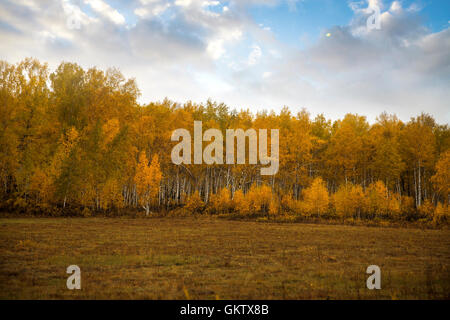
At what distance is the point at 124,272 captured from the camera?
385 inches

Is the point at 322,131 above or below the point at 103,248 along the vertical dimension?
above

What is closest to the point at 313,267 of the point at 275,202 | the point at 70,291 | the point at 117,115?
the point at 70,291

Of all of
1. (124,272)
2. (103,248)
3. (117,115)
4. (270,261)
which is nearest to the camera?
(124,272)

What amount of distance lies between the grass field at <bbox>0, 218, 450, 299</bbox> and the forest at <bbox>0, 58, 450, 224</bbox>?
62.2 feet

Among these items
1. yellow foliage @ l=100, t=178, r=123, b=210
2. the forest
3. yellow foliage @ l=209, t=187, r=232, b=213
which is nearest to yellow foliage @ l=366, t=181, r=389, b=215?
the forest

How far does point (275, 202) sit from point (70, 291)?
31.7m

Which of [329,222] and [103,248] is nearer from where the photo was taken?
[103,248]

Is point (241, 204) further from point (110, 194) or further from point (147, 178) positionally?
point (110, 194)
